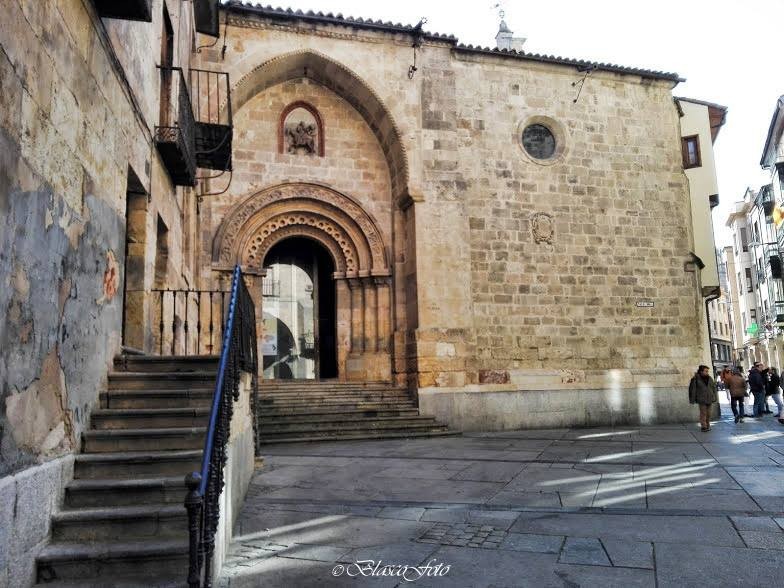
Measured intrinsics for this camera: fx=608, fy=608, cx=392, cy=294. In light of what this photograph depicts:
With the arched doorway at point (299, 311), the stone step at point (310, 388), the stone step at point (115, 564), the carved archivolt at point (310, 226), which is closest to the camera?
the stone step at point (115, 564)

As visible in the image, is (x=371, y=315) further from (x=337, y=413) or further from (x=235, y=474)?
(x=235, y=474)

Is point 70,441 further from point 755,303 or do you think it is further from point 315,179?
point 755,303

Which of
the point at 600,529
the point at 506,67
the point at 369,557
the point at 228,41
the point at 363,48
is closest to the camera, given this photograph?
the point at 369,557

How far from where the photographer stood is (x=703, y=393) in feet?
38.4

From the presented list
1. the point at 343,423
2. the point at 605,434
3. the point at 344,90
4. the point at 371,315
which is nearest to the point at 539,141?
the point at 344,90

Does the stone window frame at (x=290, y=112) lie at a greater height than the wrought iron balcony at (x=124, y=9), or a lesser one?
greater

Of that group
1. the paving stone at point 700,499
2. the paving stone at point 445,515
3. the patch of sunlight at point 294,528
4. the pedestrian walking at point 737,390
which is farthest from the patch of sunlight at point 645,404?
the patch of sunlight at point 294,528

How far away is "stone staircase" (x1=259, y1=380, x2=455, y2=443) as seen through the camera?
10.9 m

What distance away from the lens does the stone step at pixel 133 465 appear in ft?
14.1

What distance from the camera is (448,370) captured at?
1251 cm

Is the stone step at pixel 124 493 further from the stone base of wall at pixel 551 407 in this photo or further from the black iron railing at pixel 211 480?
the stone base of wall at pixel 551 407

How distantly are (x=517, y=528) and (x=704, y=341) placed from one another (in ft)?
40.1

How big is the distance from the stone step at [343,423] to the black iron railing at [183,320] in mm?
1808

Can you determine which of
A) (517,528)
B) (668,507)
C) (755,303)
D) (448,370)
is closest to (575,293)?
(448,370)
